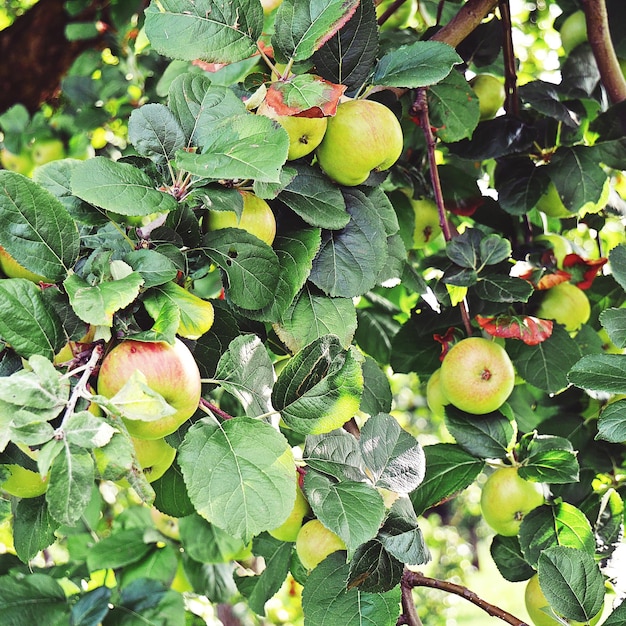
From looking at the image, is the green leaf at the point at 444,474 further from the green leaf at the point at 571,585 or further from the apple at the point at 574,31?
the apple at the point at 574,31

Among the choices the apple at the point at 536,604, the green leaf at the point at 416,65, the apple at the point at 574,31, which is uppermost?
the green leaf at the point at 416,65

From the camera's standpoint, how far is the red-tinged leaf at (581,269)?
1199 millimetres

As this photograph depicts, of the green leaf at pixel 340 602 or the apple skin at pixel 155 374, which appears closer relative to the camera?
the apple skin at pixel 155 374

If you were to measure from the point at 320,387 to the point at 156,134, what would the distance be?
0.29 meters

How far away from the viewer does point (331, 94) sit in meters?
0.69

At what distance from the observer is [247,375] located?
2.17 feet

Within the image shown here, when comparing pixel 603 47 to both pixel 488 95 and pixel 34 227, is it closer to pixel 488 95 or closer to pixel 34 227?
pixel 488 95

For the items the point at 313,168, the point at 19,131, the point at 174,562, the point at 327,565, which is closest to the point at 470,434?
the point at 327,565

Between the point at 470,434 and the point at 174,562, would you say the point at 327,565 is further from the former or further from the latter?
the point at 174,562

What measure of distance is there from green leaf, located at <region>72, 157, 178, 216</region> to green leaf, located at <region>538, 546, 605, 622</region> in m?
0.53

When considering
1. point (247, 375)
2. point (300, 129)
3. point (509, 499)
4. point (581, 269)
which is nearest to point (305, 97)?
point (300, 129)

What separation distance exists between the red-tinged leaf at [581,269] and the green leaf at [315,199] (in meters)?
0.57

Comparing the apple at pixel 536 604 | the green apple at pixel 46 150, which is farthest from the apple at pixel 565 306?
the green apple at pixel 46 150

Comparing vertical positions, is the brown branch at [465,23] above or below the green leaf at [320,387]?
above
